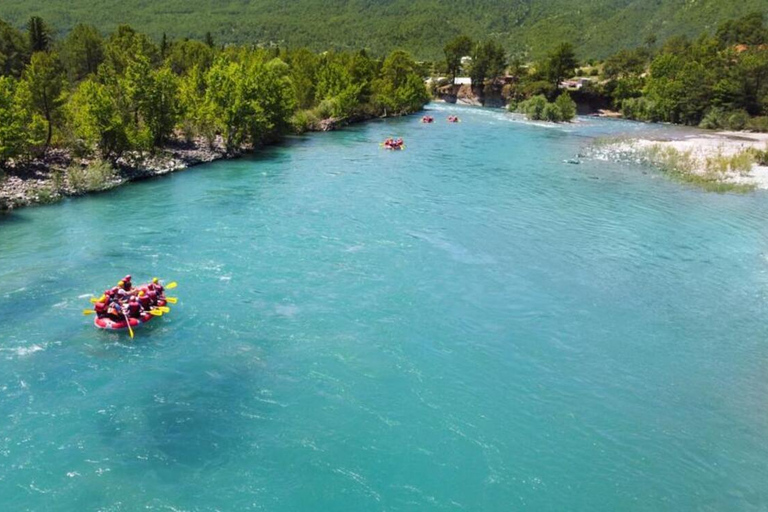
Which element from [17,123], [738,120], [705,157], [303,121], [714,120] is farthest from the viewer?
[714,120]

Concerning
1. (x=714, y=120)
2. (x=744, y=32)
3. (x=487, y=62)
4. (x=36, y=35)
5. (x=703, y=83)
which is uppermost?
(x=744, y=32)

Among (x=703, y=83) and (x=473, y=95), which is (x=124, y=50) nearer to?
(x=473, y=95)

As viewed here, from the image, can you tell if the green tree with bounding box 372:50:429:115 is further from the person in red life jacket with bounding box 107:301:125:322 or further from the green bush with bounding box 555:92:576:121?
the person in red life jacket with bounding box 107:301:125:322

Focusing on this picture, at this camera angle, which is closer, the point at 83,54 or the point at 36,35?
the point at 83,54

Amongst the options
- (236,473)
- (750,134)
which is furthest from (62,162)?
(750,134)

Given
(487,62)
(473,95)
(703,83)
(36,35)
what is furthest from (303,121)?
(473,95)

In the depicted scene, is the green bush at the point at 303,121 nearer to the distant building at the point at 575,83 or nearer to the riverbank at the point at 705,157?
the riverbank at the point at 705,157

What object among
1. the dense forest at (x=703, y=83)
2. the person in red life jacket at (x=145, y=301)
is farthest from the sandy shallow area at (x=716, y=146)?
the person in red life jacket at (x=145, y=301)

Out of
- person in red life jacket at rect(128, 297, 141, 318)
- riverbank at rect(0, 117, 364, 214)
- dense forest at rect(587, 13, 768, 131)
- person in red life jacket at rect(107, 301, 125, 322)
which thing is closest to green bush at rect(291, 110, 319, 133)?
riverbank at rect(0, 117, 364, 214)
